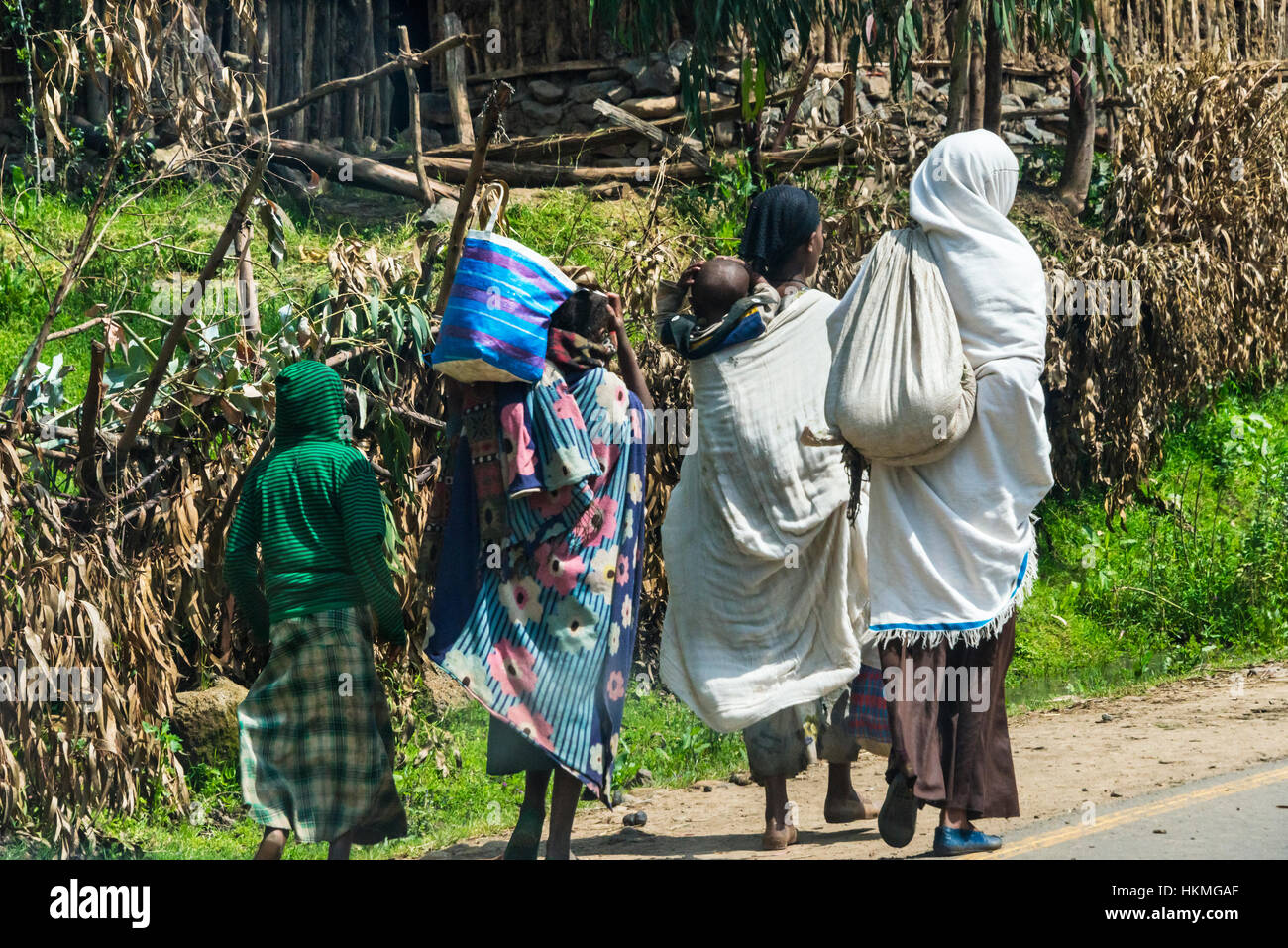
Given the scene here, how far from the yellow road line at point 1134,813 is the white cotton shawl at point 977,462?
24.7 inches

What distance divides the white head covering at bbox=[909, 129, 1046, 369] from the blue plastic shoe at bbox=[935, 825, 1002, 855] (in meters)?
1.40

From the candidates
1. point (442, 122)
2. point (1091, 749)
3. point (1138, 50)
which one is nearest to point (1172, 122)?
point (1138, 50)

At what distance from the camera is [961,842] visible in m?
4.55

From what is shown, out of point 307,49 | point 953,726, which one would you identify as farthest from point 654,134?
point 953,726

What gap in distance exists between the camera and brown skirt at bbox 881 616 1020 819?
4508mm

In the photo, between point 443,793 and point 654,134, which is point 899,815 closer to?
point 443,793

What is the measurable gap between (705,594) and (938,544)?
0.88m

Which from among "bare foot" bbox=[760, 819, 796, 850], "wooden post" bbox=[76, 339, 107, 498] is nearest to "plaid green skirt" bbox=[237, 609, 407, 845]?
"bare foot" bbox=[760, 819, 796, 850]

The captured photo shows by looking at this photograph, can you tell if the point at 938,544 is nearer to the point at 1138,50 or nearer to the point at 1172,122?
the point at 1172,122

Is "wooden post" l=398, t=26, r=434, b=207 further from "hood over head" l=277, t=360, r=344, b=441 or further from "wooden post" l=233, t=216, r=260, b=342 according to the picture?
"hood over head" l=277, t=360, r=344, b=441

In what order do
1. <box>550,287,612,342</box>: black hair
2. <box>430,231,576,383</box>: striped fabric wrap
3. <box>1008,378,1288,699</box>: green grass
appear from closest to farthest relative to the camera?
<box>430,231,576,383</box>: striped fabric wrap → <box>550,287,612,342</box>: black hair → <box>1008,378,1288,699</box>: green grass

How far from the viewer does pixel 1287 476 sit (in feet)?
28.8

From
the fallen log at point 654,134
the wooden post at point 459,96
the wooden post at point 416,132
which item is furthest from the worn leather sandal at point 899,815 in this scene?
the wooden post at point 459,96

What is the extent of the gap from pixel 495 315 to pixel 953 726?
1.85m
